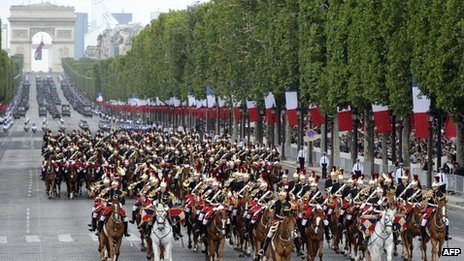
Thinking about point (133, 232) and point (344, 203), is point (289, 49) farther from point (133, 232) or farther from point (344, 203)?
point (344, 203)

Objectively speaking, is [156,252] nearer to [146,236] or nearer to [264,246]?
[146,236]

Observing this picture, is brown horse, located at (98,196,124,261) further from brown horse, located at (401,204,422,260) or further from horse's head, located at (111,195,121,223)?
brown horse, located at (401,204,422,260)

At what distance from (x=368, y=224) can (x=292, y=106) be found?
61782mm

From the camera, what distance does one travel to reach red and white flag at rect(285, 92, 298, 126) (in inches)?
3965

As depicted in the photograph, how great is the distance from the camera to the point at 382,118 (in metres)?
80.4

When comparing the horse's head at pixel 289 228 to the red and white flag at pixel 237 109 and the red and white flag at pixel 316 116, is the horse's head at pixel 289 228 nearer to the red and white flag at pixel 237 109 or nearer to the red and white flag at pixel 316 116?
the red and white flag at pixel 316 116

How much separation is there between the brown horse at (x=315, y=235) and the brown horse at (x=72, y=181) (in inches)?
1279

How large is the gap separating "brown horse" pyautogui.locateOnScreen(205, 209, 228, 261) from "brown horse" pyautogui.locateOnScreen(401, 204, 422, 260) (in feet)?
16.0

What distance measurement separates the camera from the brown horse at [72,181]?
239ft

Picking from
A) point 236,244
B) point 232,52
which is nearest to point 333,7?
point 232,52

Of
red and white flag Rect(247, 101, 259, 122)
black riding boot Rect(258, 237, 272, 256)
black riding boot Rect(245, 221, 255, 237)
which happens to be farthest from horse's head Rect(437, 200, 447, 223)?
red and white flag Rect(247, 101, 259, 122)

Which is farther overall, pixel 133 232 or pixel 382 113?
pixel 382 113

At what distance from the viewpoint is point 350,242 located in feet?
142

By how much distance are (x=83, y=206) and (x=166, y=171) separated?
12.6ft
